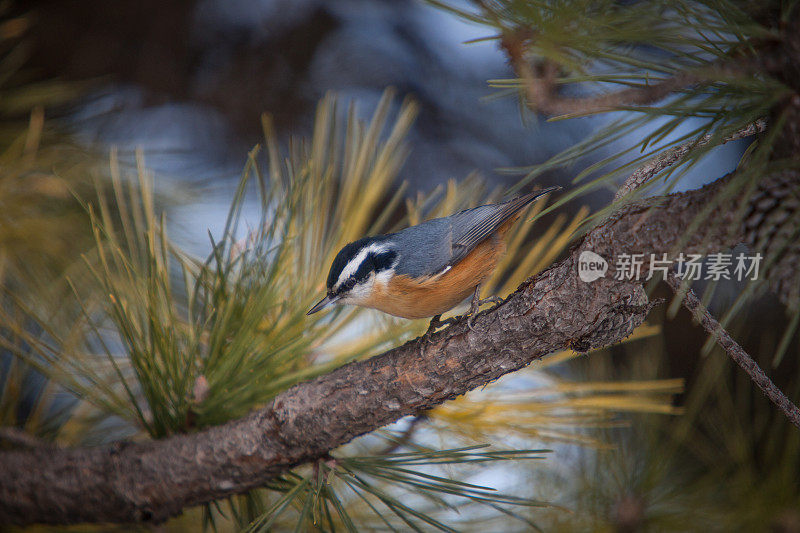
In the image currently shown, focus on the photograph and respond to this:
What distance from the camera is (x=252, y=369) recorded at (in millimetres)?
815

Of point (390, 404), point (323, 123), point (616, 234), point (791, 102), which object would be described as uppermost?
point (323, 123)

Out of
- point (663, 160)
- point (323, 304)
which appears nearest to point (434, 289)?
point (323, 304)

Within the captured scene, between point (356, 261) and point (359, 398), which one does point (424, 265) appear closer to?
point (356, 261)

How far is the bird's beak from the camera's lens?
0.84m

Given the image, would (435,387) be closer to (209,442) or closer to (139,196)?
(209,442)

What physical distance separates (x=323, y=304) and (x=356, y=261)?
3.3 inches

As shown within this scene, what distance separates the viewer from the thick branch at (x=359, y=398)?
0.55m

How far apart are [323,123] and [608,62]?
0.53 m

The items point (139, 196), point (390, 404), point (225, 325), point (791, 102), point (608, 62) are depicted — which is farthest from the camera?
point (139, 196)

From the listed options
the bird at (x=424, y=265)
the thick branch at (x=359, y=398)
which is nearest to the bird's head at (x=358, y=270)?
the bird at (x=424, y=265)

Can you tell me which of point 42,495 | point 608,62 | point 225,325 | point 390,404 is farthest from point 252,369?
point 608,62

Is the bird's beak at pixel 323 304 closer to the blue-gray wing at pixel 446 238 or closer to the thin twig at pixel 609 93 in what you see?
the blue-gray wing at pixel 446 238

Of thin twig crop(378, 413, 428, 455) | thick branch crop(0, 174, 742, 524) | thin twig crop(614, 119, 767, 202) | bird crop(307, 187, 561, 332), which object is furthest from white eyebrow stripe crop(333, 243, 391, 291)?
thin twig crop(614, 119, 767, 202)

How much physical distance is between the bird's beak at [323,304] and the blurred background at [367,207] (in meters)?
0.04
